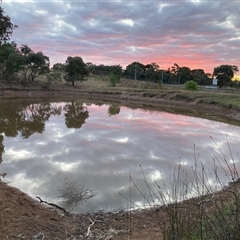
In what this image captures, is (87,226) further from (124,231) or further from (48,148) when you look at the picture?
(48,148)

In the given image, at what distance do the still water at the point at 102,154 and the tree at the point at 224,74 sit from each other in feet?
140

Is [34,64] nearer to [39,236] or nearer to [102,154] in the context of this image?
[102,154]

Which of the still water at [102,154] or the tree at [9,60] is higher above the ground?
the tree at [9,60]

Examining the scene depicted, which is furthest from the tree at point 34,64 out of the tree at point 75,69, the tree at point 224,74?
the tree at point 224,74

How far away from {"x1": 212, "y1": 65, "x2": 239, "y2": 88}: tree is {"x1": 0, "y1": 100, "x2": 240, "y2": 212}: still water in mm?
42615

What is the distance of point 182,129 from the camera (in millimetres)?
16062

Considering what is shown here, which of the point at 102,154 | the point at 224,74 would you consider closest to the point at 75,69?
the point at 224,74

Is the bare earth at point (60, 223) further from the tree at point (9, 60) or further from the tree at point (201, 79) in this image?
the tree at point (201, 79)

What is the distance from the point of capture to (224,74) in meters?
57.2

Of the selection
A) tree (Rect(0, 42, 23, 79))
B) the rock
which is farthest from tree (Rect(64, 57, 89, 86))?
the rock

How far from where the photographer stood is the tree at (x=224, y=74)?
56688 mm

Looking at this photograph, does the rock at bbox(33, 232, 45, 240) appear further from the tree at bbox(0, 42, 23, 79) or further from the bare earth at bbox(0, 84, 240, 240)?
the tree at bbox(0, 42, 23, 79)

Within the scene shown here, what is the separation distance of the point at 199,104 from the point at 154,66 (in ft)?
160

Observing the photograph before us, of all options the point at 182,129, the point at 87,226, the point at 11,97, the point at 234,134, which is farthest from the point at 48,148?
the point at 11,97
